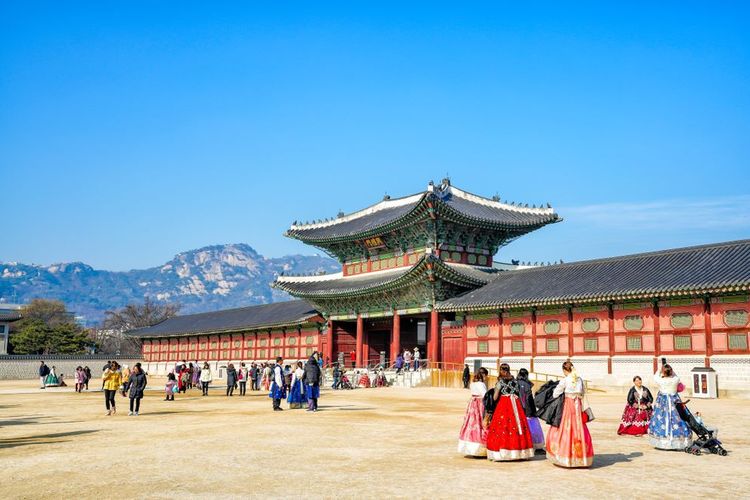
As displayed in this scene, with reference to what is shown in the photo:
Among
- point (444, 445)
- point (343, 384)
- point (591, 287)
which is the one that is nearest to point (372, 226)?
point (343, 384)

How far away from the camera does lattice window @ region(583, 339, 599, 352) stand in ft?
111

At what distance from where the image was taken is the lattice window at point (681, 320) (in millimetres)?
30312

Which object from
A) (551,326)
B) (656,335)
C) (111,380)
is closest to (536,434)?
(111,380)

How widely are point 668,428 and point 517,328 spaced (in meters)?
24.3

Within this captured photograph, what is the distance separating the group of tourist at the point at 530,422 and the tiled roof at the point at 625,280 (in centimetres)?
1814

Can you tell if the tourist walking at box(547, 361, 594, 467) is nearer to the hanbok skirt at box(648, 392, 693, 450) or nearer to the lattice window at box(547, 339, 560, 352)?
the hanbok skirt at box(648, 392, 693, 450)

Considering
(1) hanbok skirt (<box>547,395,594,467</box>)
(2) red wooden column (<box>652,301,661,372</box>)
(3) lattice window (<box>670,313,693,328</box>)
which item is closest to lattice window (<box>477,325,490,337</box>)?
(2) red wooden column (<box>652,301,661,372</box>)

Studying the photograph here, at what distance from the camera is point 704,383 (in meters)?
28.7

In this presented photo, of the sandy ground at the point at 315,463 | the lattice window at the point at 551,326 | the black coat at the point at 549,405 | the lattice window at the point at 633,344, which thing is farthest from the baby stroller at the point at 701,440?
the lattice window at the point at 551,326

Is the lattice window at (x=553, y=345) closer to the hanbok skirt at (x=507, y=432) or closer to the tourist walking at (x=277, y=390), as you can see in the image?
the tourist walking at (x=277, y=390)

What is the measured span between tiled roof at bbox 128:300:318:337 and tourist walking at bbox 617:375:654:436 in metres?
37.6

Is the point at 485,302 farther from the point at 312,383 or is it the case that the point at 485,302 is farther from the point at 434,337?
the point at 312,383

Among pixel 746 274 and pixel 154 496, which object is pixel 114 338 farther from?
pixel 154 496

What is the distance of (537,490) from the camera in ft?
30.8
